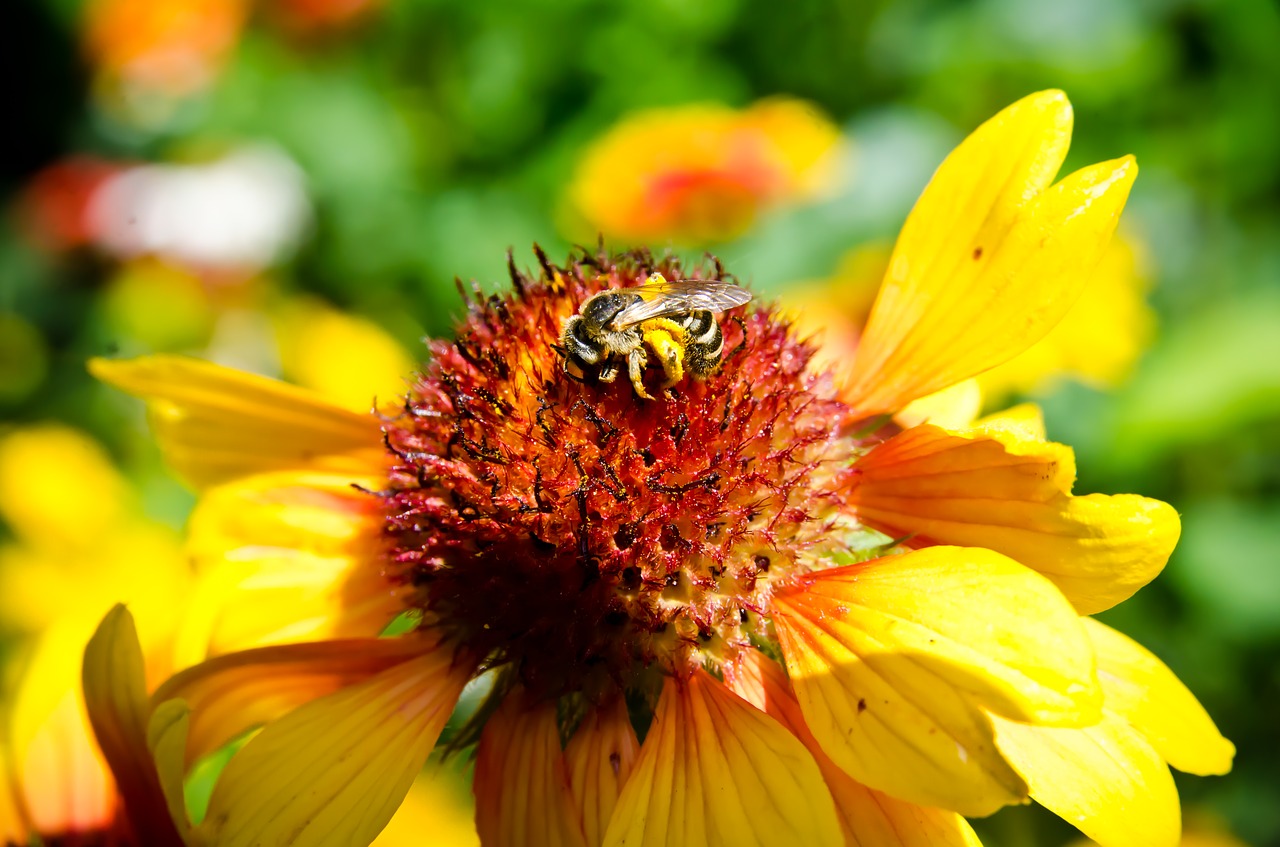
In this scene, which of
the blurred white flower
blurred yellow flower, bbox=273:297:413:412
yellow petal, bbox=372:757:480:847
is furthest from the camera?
the blurred white flower

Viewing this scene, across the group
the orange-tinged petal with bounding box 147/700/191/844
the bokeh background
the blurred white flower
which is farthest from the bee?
the blurred white flower

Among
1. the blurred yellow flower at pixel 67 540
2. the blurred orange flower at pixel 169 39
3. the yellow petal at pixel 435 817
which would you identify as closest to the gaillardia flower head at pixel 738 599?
the yellow petal at pixel 435 817

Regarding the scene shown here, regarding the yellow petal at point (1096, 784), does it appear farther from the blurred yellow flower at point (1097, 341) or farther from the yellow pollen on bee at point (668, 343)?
the blurred yellow flower at point (1097, 341)

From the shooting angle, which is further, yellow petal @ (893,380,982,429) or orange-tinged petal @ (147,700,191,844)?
yellow petal @ (893,380,982,429)

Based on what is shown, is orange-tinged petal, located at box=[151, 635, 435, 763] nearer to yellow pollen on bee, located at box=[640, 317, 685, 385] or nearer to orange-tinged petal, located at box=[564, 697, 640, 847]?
orange-tinged petal, located at box=[564, 697, 640, 847]

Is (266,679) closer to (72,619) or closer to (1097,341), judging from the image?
(72,619)

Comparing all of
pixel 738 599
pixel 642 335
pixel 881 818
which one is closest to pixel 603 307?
pixel 642 335

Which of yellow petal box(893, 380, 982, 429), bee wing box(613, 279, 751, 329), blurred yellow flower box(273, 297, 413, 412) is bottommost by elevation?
yellow petal box(893, 380, 982, 429)
